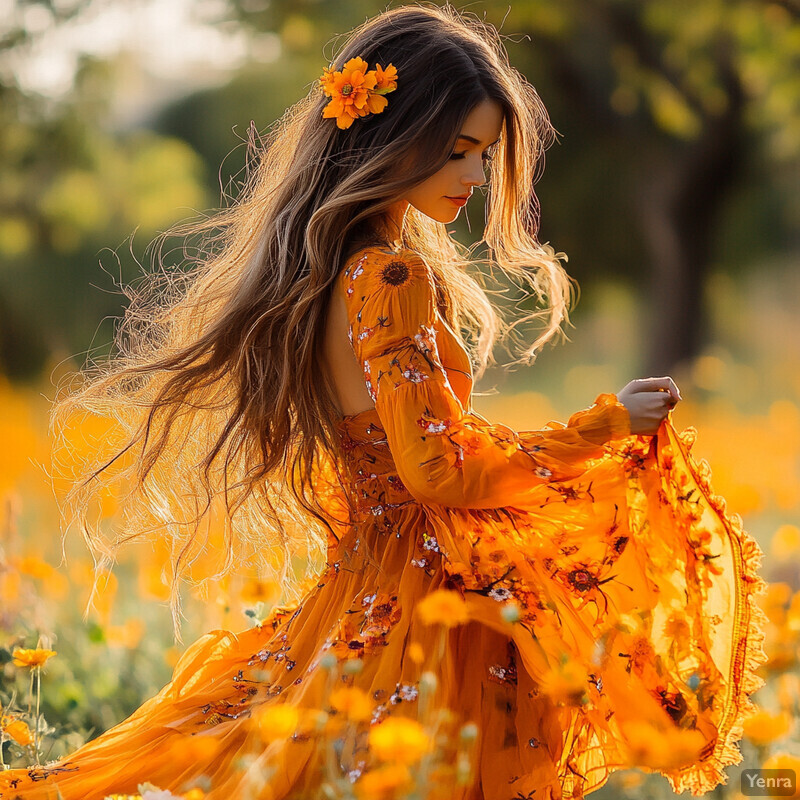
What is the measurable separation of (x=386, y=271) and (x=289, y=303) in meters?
0.24

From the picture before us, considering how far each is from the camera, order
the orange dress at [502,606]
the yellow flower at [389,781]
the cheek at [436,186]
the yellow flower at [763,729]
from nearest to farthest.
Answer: the yellow flower at [389,781], the yellow flower at [763,729], the orange dress at [502,606], the cheek at [436,186]

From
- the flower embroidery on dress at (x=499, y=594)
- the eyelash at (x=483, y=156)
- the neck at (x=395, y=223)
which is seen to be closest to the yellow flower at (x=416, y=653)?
the flower embroidery on dress at (x=499, y=594)

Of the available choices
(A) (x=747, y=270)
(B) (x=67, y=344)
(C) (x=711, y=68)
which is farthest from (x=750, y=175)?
(B) (x=67, y=344)

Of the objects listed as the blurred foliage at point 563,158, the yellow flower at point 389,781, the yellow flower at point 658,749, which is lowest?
the blurred foliage at point 563,158

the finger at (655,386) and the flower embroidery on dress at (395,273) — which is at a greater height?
the flower embroidery on dress at (395,273)

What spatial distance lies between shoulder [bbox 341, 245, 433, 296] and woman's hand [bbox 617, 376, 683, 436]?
Result: 1.29 feet

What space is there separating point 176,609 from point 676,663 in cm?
113

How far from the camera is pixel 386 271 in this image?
1.74 meters

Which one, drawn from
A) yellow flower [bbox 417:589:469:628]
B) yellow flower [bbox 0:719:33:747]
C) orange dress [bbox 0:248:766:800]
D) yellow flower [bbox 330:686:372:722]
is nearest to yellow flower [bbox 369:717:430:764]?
yellow flower [bbox 330:686:372:722]

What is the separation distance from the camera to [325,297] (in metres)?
1.86

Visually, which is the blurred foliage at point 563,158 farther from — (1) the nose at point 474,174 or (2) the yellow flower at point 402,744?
(2) the yellow flower at point 402,744

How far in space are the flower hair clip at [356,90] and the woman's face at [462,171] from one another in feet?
0.52

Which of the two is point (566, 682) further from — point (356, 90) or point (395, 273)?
point (356, 90)

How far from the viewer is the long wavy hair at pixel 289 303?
1.85m
